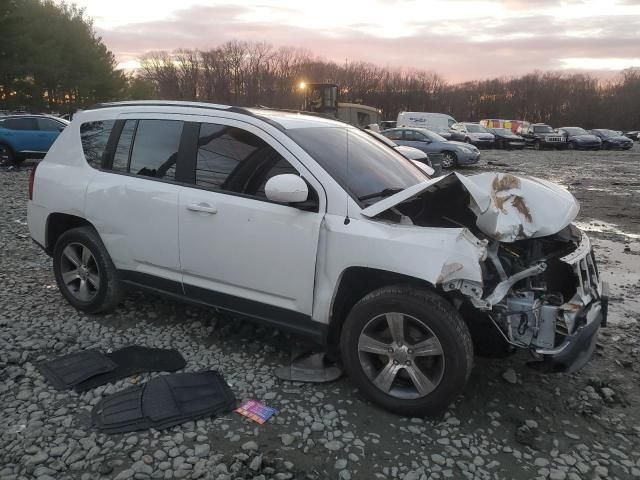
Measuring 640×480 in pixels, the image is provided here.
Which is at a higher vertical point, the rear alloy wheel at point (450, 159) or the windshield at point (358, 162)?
the windshield at point (358, 162)

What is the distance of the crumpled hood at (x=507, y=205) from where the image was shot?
123 inches

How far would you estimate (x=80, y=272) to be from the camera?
4.59m

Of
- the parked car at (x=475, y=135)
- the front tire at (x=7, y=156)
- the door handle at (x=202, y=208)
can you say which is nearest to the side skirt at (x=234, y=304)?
the door handle at (x=202, y=208)

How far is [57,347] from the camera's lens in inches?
158

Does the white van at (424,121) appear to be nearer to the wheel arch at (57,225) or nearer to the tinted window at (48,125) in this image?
the tinted window at (48,125)

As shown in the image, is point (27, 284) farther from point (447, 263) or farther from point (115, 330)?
point (447, 263)

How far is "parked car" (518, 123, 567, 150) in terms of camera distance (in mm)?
32875

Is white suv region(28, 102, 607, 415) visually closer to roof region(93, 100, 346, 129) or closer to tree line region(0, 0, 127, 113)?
roof region(93, 100, 346, 129)

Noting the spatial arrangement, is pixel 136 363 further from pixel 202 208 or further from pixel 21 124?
pixel 21 124

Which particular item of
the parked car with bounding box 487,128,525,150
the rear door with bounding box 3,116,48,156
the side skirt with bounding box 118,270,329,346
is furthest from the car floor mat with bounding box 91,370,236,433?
the parked car with bounding box 487,128,525,150

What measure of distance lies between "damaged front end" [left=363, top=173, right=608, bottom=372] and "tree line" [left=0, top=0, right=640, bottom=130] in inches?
1259

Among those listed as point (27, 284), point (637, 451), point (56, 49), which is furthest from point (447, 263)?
point (56, 49)

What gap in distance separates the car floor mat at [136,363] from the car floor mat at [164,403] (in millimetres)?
204

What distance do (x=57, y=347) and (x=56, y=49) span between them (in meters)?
38.8
